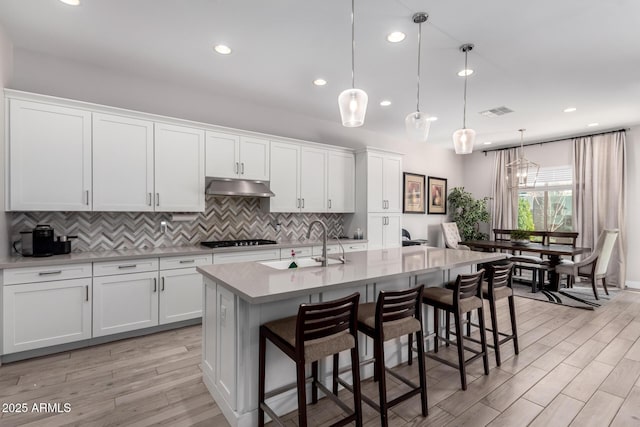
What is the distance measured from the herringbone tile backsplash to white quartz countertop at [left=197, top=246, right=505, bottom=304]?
1.85 m

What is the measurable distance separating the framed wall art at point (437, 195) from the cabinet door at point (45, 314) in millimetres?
6317

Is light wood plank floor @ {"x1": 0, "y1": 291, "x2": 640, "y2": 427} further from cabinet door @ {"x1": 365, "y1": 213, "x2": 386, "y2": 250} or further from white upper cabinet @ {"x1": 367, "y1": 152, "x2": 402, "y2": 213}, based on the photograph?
white upper cabinet @ {"x1": 367, "y1": 152, "x2": 402, "y2": 213}

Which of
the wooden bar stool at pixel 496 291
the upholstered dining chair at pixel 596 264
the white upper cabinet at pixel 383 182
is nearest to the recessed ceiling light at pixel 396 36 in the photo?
the wooden bar stool at pixel 496 291

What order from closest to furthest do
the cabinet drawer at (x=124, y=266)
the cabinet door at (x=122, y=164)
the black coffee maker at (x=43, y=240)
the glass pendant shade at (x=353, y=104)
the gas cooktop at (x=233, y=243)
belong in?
1. the glass pendant shade at (x=353, y=104)
2. the black coffee maker at (x=43, y=240)
3. the cabinet drawer at (x=124, y=266)
4. the cabinet door at (x=122, y=164)
5. the gas cooktop at (x=233, y=243)

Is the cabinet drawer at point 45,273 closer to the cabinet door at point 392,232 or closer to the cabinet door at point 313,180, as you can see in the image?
the cabinet door at point 313,180

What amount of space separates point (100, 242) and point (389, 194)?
4.25 m

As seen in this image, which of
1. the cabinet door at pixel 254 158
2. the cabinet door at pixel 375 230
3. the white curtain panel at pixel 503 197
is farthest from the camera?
the white curtain panel at pixel 503 197

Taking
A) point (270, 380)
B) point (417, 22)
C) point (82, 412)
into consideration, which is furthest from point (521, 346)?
point (82, 412)

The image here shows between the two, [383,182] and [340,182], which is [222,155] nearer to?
[340,182]

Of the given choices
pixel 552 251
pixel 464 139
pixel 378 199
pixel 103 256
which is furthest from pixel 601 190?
pixel 103 256

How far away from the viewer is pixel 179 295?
3447 mm

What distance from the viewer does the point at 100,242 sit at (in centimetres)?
348

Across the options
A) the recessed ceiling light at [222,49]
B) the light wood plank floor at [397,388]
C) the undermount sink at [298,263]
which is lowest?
the light wood plank floor at [397,388]

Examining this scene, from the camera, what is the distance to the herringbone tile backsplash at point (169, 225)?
10.8 ft
